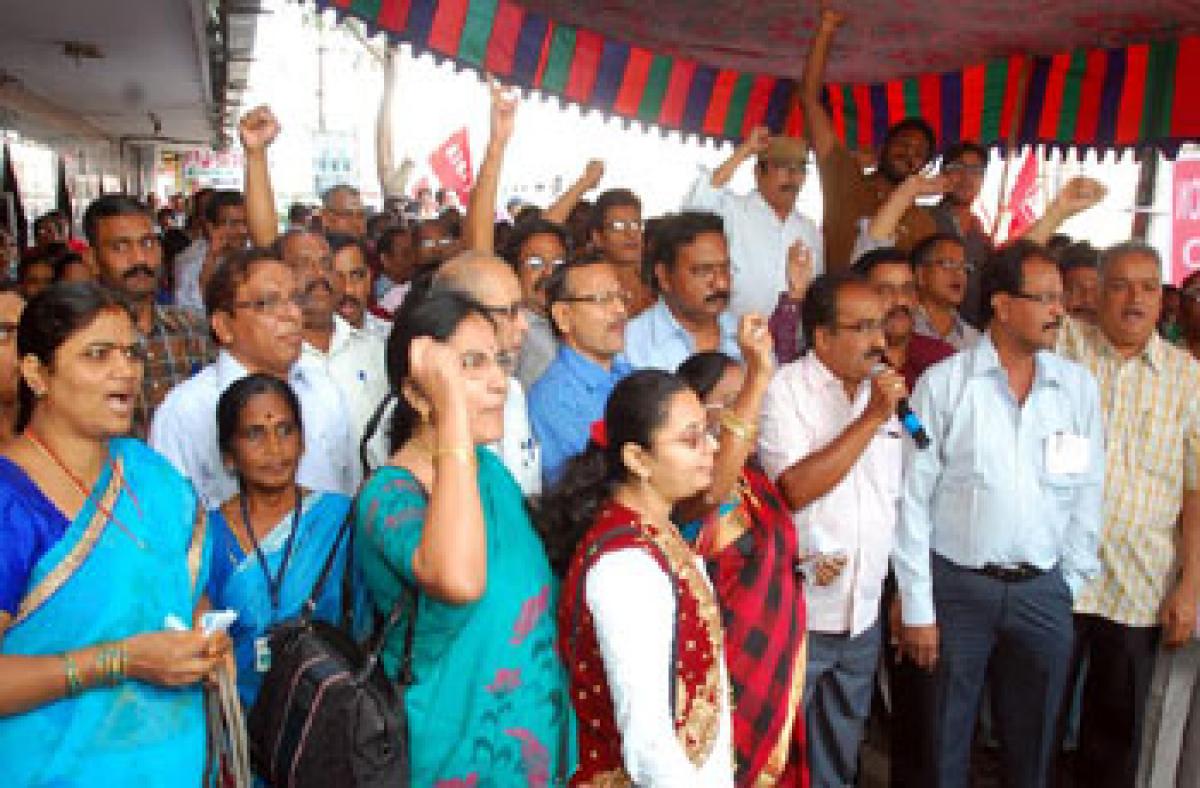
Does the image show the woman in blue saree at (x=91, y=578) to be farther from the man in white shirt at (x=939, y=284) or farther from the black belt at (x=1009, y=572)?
the man in white shirt at (x=939, y=284)

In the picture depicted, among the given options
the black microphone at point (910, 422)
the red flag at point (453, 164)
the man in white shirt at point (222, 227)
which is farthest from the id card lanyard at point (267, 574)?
the red flag at point (453, 164)

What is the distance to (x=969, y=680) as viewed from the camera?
3174 mm

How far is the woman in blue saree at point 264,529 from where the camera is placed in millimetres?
2348

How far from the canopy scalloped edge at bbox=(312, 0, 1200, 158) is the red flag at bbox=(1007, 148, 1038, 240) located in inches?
90.2

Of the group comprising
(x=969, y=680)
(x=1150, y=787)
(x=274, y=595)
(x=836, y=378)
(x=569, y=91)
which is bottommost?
(x=1150, y=787)

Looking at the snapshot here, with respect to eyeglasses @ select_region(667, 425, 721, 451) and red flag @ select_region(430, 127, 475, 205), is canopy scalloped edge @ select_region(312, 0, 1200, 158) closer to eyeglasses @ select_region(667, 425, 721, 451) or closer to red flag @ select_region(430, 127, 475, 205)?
eyeglasses @ select_region(667, 425, 721, 451)

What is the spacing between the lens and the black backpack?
5.90ft

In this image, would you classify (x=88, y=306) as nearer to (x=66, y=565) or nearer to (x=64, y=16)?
(x=66, y=565)

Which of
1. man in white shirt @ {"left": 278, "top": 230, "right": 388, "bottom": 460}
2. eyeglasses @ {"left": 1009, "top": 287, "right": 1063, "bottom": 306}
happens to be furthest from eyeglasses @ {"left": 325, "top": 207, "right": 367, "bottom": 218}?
eyeglasses @ {"left": 1009, "top": 287, "right": 1063, "bottom": 306}

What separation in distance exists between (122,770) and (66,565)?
0.39 meters

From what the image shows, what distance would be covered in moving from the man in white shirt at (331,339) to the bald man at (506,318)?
0.68 m

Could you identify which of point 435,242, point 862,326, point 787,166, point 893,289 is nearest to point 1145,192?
point 787,166

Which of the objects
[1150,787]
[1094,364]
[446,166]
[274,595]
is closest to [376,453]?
[274,595]

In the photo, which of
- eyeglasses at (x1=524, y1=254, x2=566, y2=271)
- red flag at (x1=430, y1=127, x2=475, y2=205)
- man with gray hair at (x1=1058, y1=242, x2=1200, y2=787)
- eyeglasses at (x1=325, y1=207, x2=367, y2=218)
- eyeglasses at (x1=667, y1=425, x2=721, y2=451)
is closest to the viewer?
eyeglasses at (x1=667, y1=425, x2=721, y2=451)
